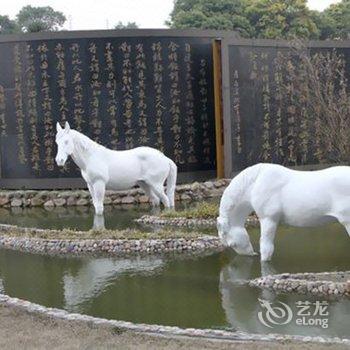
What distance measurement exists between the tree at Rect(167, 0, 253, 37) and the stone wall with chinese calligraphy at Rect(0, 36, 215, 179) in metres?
24.0

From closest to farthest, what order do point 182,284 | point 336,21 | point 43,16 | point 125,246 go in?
point 182,284 → point 125,246 → point 336,21 → point 43,16

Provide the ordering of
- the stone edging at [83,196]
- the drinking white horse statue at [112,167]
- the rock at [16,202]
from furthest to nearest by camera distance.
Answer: the rock at [16,202]
the stone edging at [83,196]
the drinking white horse statue at [112,167]

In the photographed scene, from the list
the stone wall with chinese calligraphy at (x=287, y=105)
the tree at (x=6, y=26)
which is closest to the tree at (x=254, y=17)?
the tree at (x=6, y=26)

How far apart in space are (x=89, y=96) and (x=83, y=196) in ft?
8.78

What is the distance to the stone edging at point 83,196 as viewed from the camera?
50.9 ft

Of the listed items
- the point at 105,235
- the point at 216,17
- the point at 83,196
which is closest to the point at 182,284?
the point at 105,235

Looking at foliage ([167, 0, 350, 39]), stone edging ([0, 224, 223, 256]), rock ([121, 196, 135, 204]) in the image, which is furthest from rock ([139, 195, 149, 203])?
foliage ([167, 0, 350, 39])

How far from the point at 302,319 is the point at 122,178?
22.8 ft

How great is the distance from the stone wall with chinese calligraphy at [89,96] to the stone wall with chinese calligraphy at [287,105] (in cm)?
152

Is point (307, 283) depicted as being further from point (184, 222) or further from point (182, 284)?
point (184, 222)

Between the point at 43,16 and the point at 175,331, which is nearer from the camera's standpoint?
the point at 175,331

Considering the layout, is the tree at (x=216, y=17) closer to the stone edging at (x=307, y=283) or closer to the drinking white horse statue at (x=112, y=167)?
the drinking white horse statue at (x=112, y=167)

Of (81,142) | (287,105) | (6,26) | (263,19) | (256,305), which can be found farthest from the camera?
(6,26)

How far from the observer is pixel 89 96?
16.7m
